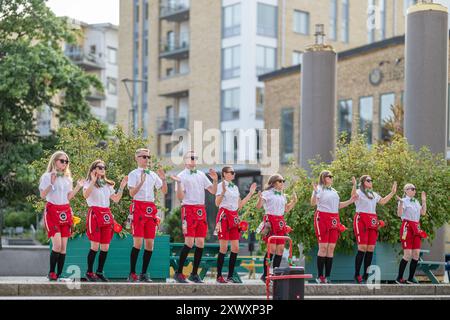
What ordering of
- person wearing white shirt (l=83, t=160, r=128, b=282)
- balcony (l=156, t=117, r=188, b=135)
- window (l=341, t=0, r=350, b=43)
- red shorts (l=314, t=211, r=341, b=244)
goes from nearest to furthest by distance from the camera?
person wearing white shirt (l=83, t=160, r=128, b=282) → red shorts (l=314, t=211, r=341, b=244) → window (l=341, t=0, r=350, b=43) → balcony (l=156, t=117, r=188, b=135)

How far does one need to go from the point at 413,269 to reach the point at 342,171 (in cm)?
246

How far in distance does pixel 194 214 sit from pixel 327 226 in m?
2.53

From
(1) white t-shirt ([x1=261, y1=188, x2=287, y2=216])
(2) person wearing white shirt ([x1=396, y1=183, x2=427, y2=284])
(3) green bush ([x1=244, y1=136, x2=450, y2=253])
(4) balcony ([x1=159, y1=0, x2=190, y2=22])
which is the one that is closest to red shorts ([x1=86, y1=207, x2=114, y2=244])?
(1) white t-shirt ([x1=261, y1=188, x2=287, y2=216])

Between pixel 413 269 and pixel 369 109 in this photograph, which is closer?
pixel 413 269

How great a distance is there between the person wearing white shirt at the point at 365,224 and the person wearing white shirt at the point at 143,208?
377 cm

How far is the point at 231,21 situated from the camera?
56531 mm

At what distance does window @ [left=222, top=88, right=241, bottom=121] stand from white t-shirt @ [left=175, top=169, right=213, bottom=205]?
136 ft

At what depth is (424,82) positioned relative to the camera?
21.1 meters

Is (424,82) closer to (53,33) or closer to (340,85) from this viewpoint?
(53,33)

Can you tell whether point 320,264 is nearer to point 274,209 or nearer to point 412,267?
point 274,209

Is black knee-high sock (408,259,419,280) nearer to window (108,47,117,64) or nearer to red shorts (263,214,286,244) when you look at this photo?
red shorts (263,214,286,244)

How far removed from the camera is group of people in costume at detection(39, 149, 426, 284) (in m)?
13.1

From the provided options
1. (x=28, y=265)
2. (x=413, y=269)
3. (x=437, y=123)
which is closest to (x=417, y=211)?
(x=413, y=269)

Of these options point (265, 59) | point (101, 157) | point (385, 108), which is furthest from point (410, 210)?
point (265, 59)
